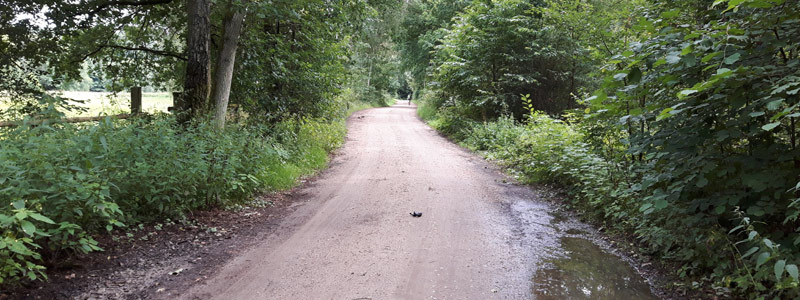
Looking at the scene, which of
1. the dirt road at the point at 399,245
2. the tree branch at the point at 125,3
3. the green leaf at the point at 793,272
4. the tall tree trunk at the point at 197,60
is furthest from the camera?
the tree branch at the point at 125,3

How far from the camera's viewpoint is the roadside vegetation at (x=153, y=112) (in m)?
3.60

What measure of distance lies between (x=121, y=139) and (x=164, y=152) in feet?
1.62

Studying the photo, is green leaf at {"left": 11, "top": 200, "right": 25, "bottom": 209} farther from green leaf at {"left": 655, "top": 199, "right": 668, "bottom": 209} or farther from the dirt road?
green leaf at {"left": 655, "top": 199, "right": 668, "bottom": 209}

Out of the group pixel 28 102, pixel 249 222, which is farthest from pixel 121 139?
pixel 28 102

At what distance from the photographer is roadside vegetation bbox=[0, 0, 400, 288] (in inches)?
142

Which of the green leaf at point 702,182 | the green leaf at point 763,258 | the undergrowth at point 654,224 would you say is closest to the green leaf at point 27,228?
the undergrowth at point 654,224

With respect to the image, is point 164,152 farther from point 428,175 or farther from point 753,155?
point 753,155

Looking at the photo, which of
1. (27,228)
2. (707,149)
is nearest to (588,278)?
(707,149)

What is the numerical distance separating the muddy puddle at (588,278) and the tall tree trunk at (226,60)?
21.5ft

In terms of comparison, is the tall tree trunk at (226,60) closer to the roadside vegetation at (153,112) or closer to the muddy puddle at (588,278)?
the roadside vegetation at (153,112)

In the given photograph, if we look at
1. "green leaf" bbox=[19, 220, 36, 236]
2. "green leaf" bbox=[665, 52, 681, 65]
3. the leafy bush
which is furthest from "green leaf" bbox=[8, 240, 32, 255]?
"green leaf" bbox=[665, 52, 681, 65]

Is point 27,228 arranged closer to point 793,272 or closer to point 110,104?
point 110,104

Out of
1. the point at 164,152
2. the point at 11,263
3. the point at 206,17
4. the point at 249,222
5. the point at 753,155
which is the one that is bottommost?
the point at 249,222

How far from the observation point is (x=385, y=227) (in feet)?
18.0
